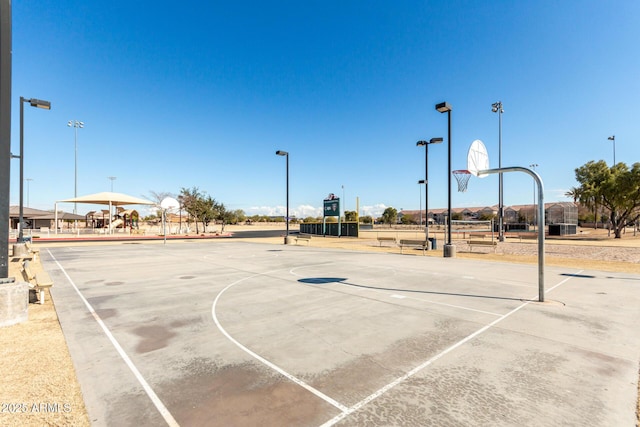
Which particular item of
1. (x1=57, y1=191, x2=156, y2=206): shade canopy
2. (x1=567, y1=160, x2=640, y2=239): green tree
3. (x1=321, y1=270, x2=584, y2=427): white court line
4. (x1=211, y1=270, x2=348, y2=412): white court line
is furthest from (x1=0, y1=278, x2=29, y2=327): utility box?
(x1=567, y1=160, x2=640, y2=239): green tree

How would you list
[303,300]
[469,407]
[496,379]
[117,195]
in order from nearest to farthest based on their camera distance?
[469,407] → [496,379] → [303,300] → [117,195]

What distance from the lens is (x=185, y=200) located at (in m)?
51.2

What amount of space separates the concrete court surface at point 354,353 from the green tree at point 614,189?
3712cm

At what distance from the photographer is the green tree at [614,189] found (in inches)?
1394

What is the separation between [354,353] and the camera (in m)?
5.02

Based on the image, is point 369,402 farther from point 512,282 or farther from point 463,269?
point 463,269

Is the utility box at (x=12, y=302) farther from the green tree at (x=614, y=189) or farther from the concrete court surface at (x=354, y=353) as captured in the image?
the green tree at (x=614, y=189)

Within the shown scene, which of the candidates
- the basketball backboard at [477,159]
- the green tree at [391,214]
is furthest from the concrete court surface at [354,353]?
the green tree at [391,214]

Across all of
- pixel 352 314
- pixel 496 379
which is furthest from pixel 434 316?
pixel 496 379

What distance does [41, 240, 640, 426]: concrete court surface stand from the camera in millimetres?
3492

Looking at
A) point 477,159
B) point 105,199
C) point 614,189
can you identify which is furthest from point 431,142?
point 105,199

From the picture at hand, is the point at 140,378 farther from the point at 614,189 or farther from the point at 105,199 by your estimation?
the point at 614,189

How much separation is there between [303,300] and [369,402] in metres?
4.87

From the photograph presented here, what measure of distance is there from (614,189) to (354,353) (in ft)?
156
